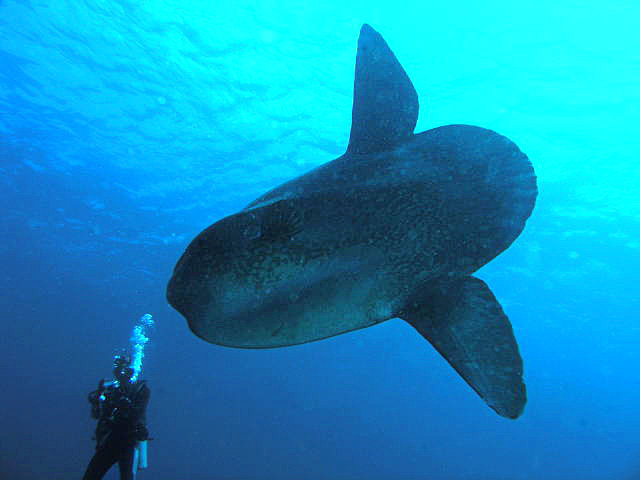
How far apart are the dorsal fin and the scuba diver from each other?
23.6 ft

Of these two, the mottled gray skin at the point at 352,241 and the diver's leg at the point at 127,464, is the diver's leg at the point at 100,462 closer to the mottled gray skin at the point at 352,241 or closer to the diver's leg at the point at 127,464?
the diver's leg at the point at 127,464

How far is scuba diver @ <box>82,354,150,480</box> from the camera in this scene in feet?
22.1

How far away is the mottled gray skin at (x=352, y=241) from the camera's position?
1.23 meters

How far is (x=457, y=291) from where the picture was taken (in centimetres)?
190

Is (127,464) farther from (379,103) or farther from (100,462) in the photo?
(379,103)

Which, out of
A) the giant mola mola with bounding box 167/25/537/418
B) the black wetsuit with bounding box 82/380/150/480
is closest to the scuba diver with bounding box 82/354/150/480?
the black wetsuit with bounding box 82/380/150/480

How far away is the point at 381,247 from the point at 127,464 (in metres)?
7.47

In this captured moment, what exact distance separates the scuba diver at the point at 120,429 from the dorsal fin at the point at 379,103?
718 cm

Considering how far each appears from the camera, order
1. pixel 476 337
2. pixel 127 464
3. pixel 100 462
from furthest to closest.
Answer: pixel 127 464, pixel 100 462, pixel 476 337

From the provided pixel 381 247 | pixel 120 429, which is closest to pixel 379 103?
pixel 381 247

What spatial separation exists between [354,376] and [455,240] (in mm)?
75975

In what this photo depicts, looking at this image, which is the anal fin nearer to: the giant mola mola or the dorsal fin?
the giant mola mola

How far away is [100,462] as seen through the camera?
6629 millimetres

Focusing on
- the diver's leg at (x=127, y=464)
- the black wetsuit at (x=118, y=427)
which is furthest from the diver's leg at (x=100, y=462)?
the diver's leg at (x=127, y=464)
